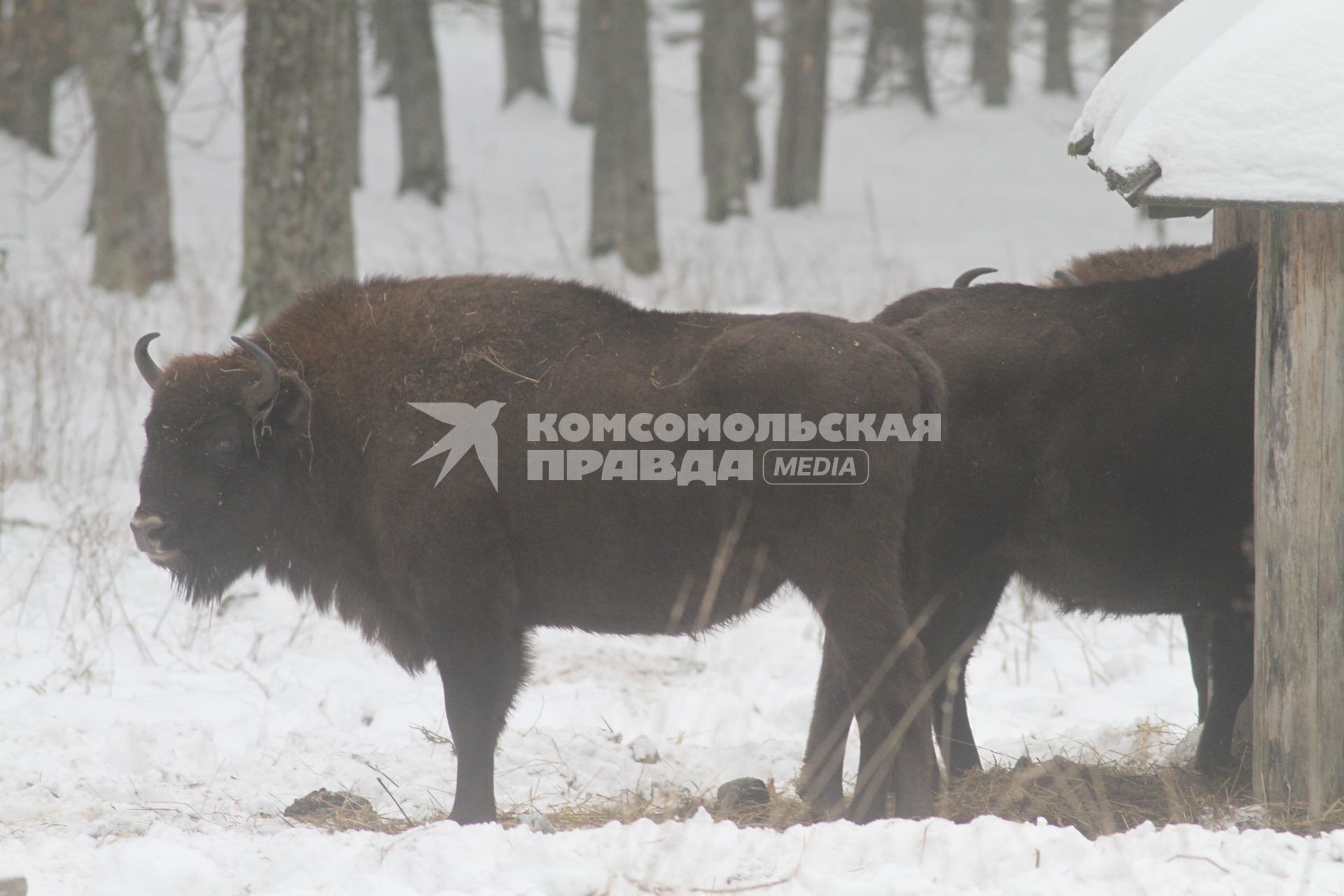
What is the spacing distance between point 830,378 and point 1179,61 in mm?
1375

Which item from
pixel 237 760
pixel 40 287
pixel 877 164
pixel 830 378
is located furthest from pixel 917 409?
pixel 877 164

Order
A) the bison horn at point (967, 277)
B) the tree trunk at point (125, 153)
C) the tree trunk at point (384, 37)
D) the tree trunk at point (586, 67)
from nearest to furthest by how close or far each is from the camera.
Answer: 1. the bison horn at point (967, 277)
2. the tree trunk at point (125, 153)
3. the tree trunk at point (384, 37)
4. the tree trunk at point (586, 67)

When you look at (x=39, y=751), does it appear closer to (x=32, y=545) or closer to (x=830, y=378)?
(x=32, y=545)

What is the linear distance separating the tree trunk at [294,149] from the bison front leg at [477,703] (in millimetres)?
4830

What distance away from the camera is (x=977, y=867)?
3225mm

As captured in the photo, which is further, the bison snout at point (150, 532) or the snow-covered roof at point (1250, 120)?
the bison snout at point (150, 532)

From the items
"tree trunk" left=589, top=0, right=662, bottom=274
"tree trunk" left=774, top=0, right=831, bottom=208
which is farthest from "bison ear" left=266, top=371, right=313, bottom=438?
"tree trunk" left=774, top=0, right=831, bottom=208

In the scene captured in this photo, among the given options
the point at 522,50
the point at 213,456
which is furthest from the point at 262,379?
the point at 522,50

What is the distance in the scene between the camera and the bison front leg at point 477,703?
13.6ft

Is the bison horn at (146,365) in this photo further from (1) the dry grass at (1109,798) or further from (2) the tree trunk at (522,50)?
(2) the tree trunk at (522,50)

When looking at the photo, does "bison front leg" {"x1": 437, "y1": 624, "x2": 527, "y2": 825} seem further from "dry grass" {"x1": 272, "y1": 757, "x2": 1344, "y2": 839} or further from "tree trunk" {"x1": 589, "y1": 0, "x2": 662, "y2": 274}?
"tree trunk" {"x1": 589, "y1": 0, "x2": 662, "y2": 274}

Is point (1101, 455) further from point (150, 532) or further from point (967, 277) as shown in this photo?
point (150, 532)

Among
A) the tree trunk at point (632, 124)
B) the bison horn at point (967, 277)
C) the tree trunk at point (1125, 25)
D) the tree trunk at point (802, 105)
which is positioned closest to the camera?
the bison horn at point (967, 277)

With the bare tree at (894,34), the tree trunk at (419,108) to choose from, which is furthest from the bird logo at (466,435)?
the bare tree at (894,34)
